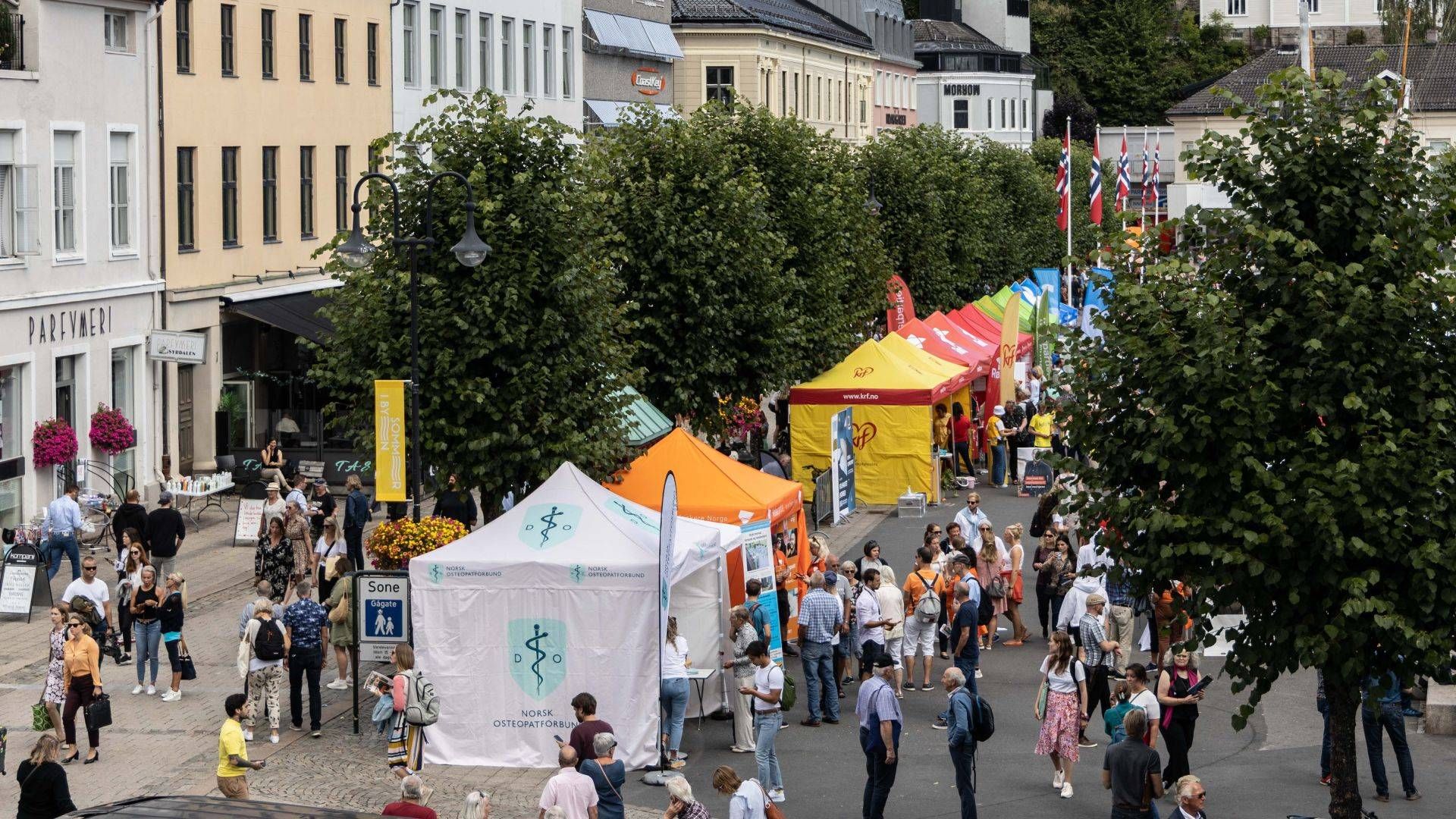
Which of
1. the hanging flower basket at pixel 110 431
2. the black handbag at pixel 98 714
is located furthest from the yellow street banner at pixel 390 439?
the hanging flower basket at pixel 110 431

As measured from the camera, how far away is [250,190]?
3928 cm

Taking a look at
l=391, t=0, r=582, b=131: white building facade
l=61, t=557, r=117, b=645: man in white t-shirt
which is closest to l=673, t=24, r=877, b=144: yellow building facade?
l=391, t=0, r=582, b=131: white building facade

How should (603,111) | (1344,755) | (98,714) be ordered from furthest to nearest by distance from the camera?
1. (603,111)
2. (98,714)
3. (1344,755)

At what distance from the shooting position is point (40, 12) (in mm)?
30406

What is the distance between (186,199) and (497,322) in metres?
16.1

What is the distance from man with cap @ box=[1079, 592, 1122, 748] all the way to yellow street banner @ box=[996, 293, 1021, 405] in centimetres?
2315

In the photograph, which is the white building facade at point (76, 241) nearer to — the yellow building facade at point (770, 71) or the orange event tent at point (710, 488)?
the orange event tent at point (710, 488)

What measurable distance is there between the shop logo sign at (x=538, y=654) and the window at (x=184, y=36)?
20.7m

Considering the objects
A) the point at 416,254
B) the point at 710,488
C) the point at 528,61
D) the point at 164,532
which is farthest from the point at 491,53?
the point at 416,254

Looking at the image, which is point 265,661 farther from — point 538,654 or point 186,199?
point 186,199

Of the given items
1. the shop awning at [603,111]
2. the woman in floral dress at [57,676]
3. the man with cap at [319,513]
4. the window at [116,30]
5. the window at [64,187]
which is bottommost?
the woman in floral dress at [57,676]

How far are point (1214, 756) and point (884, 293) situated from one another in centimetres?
2612

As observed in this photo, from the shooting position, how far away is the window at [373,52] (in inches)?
1764

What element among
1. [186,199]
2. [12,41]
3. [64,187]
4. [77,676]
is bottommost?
[77,676]
